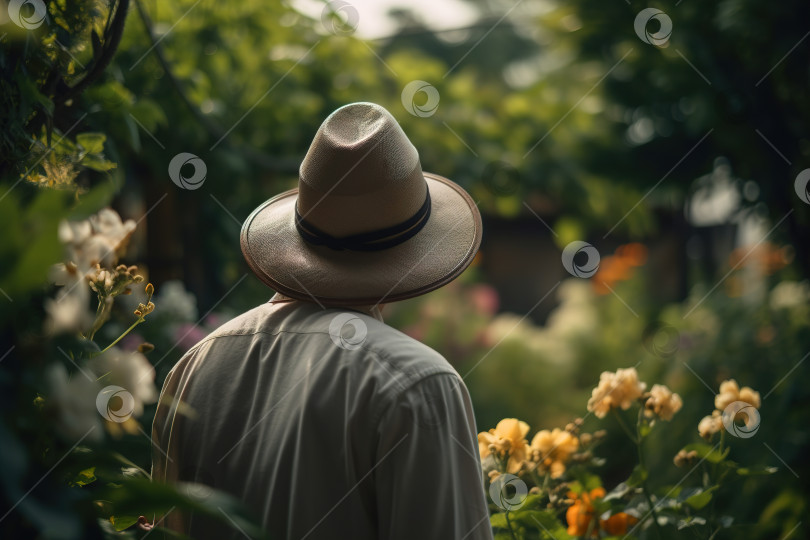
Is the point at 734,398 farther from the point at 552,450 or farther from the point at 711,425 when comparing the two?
the point at 552,450

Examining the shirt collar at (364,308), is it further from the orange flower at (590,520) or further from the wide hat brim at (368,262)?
the orange flower at (590,520)

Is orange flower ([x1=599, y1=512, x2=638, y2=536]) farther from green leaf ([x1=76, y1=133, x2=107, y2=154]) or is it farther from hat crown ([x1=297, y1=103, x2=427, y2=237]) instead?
green leaf ([x1=76, y1=133, x2=107, y2=154])

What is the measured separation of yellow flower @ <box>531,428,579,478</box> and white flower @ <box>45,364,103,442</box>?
0.88 m

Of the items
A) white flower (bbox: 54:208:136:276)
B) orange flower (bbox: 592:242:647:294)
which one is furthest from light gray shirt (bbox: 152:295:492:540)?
orange flower (bbox: 592:242:647:294)

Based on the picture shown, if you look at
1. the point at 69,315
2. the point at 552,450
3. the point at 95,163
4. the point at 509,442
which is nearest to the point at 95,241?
the point at 95,163

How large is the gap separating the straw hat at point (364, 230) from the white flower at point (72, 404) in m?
0.52

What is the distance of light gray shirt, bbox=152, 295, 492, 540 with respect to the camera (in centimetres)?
Result: 89

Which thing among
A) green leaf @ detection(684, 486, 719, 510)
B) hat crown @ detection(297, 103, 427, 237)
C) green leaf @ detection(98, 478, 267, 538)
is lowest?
green leaf @ detection(684, 486, 719, 510)

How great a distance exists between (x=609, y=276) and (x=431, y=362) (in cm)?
651

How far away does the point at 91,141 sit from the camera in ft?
4.01

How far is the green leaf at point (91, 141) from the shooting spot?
122 centimetres

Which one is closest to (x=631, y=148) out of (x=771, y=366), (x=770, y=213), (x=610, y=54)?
(x=610, y=54)

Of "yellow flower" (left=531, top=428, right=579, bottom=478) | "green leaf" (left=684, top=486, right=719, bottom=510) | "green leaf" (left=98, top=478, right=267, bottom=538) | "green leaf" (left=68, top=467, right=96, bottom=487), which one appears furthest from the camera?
"yellow flower" (left=531, top=428, right=579, bottom=478)

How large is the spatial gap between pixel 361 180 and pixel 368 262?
12 centimetres
